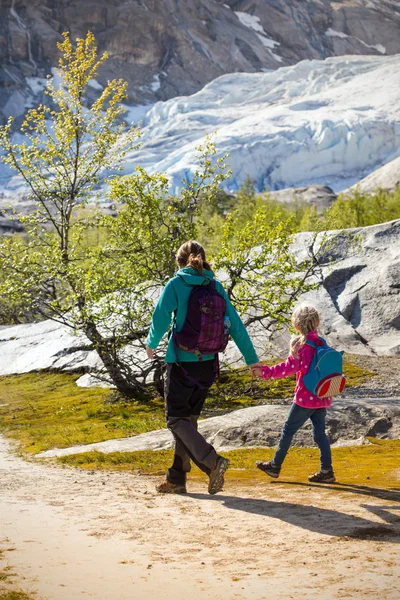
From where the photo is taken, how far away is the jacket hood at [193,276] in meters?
8.38

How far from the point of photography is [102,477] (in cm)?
1037

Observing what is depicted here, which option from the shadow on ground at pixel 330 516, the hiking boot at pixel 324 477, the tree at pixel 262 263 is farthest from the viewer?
the tree at pixel 262 263

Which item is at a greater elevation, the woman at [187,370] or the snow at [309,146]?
the snow at [309,146]

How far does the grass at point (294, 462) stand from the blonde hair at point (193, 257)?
3.18 metres

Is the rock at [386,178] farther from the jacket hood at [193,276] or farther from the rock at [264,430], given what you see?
the jacket hood at [193,276]

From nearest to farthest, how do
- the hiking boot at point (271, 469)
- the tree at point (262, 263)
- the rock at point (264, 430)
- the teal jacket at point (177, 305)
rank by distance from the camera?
the teal jacket at point (177, 305) < the hiking boot at point (271, 469) < the rock at point (264, 430) < the tree at point (262, 263)

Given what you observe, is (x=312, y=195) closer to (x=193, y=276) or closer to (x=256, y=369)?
(x=256, y=369)

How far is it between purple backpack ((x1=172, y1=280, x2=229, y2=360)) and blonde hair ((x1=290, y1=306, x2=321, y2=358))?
3.70 ft

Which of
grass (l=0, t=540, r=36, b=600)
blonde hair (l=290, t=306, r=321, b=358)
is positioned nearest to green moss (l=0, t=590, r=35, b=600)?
grass (l=0, t=540, r=36, b=600)

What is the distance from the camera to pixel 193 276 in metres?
8.41

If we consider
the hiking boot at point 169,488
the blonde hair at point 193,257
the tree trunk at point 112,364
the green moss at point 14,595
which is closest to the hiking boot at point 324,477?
the hiking boot at point 169,488

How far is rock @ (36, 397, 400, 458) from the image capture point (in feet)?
42.4

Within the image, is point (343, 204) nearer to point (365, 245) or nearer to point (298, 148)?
point (365, 245)

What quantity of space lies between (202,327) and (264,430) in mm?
5380
